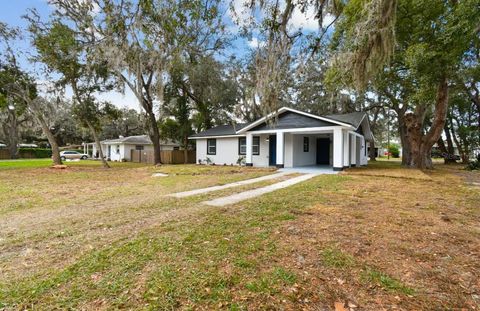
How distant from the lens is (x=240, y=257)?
3.19m

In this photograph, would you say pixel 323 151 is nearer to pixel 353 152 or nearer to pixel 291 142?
pixel 353 152

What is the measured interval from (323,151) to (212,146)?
8.51 meters

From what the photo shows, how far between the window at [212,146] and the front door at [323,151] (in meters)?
7.88

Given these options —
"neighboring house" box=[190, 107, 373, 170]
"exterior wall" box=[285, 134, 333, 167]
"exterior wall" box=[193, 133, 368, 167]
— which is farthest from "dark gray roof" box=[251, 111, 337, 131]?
"exterior wall" box=[285, 134, 333, 167]

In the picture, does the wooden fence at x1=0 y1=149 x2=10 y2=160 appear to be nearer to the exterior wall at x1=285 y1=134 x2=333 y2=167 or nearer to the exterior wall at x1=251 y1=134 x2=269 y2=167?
the exterior wall at x1=251 y1=134 x2=269 y2=167

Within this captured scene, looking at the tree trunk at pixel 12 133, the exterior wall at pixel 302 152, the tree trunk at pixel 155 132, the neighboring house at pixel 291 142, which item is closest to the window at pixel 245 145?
the neighboring house at pixel 291 142

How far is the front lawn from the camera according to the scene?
2.41 metres

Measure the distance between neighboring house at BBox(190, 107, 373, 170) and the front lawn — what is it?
904 cm

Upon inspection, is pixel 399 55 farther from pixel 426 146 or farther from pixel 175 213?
pixel 175 213

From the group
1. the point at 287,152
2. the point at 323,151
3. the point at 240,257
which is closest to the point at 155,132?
the point at 287,152

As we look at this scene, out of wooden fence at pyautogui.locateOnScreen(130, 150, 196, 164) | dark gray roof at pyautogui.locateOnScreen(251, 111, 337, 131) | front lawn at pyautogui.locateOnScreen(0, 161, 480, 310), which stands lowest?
front lawn at pyautogui.locateOnScreen(0, 161, 480, 310)

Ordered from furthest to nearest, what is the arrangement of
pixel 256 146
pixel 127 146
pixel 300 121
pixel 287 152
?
pixel 127 146 < pixel 256 146 < pixel 287 152 < pixel 300 121

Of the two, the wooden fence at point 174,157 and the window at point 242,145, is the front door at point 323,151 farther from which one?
the wooden fence at point 174,157

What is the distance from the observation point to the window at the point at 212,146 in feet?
68.8
